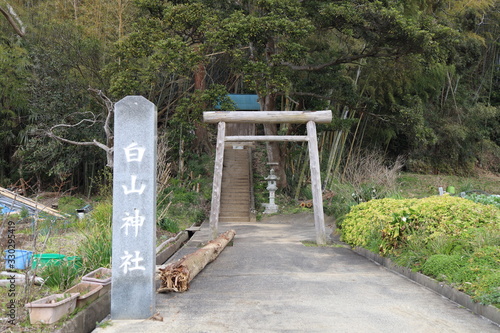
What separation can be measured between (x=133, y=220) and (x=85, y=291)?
0.87 metres

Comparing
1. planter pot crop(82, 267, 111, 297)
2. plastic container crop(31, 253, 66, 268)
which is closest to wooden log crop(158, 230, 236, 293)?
planter pot crop(82, 267, 111, 297)

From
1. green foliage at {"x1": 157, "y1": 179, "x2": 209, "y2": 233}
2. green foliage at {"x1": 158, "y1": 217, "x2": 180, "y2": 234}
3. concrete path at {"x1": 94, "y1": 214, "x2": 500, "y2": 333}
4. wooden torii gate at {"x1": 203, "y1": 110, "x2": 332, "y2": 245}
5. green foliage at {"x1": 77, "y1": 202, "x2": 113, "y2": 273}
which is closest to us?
concrete path at {"x1": 94, "y1": 214, "x2": 500, "y2": 333}

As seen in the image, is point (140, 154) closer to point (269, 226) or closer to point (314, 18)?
point (269, 226)

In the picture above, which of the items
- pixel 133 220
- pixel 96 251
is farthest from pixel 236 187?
pixel 133 220

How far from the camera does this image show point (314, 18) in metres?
12.0

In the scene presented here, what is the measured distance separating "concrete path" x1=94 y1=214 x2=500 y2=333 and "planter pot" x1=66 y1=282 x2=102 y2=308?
1.26 ft

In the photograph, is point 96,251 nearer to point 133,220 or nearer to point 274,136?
point 133,220

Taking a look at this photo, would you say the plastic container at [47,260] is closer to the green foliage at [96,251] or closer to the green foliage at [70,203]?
the green foliage at [96,251]

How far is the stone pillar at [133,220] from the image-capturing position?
3832mm

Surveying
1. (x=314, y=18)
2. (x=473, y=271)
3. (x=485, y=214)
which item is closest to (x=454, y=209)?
(x=485, y=214)

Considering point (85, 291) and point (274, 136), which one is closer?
point (85, 291)

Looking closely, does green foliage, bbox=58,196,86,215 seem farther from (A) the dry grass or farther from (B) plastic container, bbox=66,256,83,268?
(B) plastic container, bbox=66,256,83,268

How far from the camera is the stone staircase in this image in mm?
13820

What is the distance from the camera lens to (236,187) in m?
15.4
